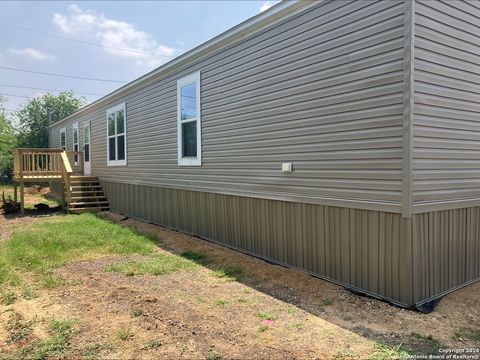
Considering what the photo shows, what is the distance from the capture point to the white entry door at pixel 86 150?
44.7ft

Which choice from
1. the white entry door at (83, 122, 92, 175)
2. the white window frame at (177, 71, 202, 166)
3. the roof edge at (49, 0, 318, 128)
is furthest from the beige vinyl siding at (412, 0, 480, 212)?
the white entry door at (83, 122, 92, 175)

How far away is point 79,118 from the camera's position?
14766 millimetres

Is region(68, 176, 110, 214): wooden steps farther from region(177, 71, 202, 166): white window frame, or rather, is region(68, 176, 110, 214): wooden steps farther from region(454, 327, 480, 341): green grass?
region(454, 327, 480, 341): green grass

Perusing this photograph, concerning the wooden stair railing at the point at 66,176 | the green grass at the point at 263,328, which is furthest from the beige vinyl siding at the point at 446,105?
the wooden stair railing at the point at 66,176

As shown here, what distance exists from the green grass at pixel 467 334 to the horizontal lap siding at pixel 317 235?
0.52 meters

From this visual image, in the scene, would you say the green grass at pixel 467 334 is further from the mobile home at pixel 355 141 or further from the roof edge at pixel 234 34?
the roof edge at pixel 234 34

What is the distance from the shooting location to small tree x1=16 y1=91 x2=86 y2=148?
26747 millimetres

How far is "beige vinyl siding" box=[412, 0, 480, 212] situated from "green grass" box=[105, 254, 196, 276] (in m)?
3.28

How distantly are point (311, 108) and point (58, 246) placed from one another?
4.91 metres

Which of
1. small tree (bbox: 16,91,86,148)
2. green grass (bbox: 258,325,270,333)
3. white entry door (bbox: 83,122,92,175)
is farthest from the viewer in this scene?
small tree (bbox: 16,91,86,148)

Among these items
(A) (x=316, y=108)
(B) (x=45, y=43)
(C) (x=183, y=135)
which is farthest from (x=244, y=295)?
(B) (x=45, y=43)

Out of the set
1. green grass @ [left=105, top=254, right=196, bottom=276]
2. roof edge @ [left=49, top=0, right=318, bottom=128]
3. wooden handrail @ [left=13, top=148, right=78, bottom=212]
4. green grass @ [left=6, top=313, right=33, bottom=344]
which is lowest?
green grass @ [left=105, top=254, right=196, bottom=276]

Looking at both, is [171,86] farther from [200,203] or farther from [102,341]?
[102,341]

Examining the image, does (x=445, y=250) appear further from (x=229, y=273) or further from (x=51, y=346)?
(x=51, y=346)
